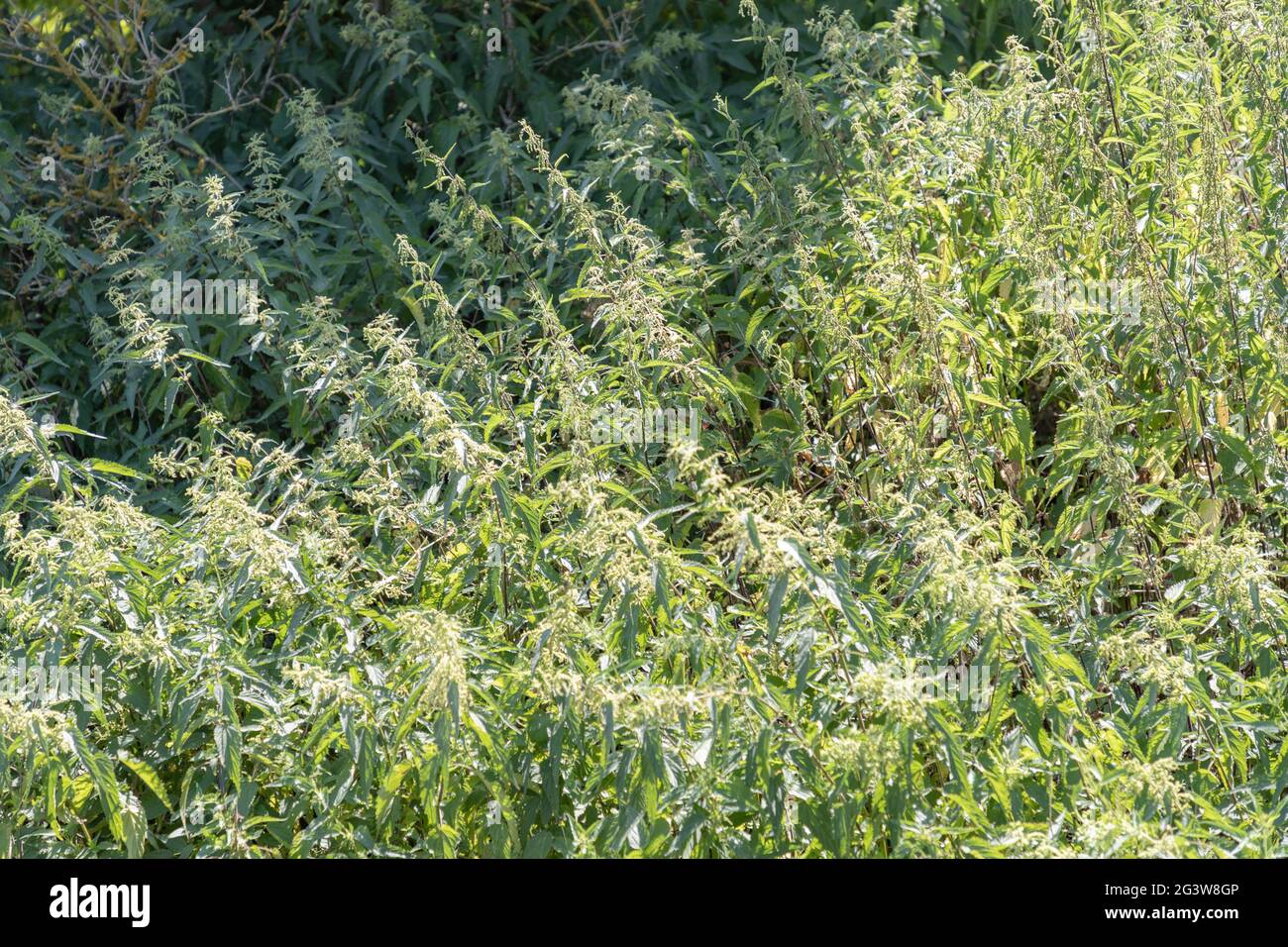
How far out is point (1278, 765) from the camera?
10.8 ft

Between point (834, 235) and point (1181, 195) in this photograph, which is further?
point (834, 235)

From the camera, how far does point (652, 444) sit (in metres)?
4.35

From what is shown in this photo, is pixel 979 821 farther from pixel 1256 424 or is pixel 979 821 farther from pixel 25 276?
pixel 25 276

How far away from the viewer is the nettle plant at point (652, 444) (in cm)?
314

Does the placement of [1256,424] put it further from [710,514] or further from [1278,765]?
[710,514]

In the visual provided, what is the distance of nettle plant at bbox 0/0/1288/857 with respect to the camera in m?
3.14

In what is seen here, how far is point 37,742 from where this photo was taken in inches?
124

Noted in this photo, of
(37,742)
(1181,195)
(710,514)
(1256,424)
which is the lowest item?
(37,742)

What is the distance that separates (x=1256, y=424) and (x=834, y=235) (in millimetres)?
1601

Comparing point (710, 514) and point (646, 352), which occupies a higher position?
point (646, 352)

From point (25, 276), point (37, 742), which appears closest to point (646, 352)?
point (37, 742)

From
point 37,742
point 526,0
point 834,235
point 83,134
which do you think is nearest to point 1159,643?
point 834,235
